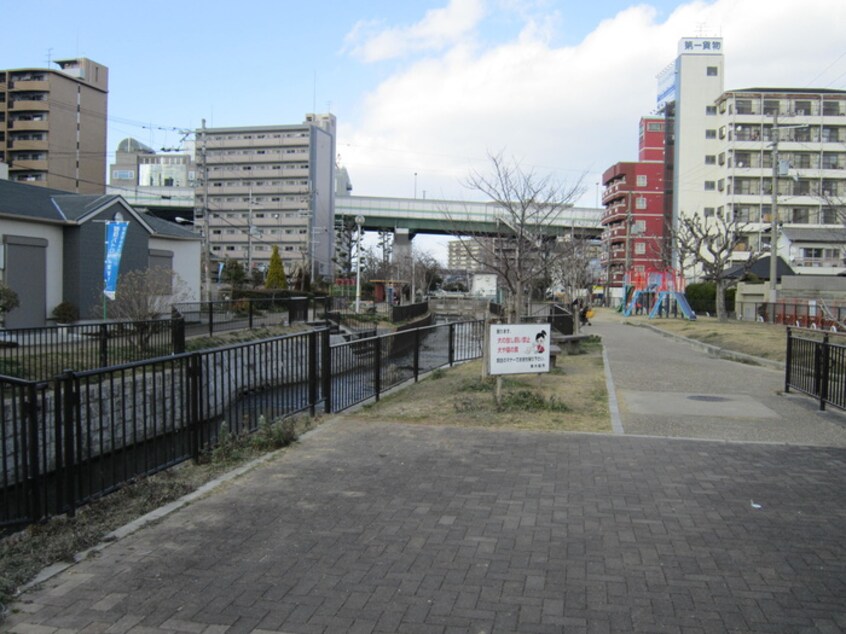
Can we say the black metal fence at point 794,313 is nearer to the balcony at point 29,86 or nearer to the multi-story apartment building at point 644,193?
the multi-story apartment building at point 644,193

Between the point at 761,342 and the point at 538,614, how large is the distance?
2174 cm

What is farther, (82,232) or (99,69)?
(99,69)

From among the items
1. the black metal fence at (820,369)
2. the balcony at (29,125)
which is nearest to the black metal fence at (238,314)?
the black metal fence at (820,369)

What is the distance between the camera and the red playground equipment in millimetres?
46500

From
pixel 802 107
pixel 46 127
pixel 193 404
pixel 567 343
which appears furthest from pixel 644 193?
pixel 193 404

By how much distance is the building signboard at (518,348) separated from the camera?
33.3 ft

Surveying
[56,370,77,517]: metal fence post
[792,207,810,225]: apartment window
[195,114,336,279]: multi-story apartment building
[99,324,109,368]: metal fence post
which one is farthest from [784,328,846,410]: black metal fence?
[195,114,336,279]: multi-story apartment building

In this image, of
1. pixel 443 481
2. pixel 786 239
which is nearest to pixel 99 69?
pixel 786 239

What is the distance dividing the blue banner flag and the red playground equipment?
34400 millimetres

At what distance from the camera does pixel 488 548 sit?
4.73 m

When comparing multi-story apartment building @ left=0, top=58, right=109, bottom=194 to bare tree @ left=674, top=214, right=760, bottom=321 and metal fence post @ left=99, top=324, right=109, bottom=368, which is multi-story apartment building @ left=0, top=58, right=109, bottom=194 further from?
metal fence post @ left=99, top=324, right=109, bottom=368

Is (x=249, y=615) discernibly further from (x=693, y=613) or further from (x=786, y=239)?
(x=786, y=239)

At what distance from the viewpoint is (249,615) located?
3.75 m

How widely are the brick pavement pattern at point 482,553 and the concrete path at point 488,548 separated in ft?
0.05
